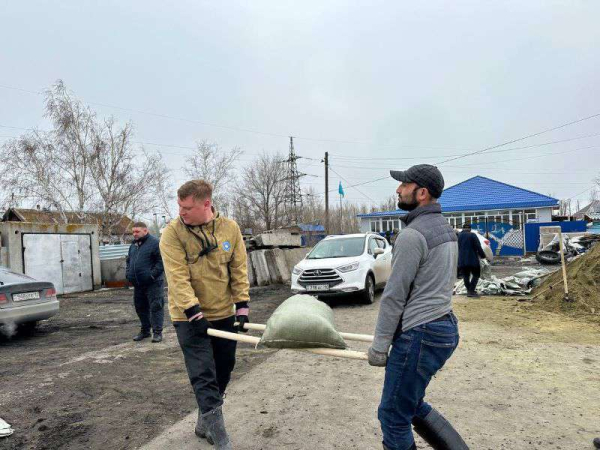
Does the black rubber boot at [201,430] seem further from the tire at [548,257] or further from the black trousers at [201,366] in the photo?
the tire at [548,257]

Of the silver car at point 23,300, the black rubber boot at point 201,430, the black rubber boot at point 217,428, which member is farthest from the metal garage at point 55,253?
the black rubber boot at point 217,428

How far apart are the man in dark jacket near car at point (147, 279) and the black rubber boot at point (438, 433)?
208 inches

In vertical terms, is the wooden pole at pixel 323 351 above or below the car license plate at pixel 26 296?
above

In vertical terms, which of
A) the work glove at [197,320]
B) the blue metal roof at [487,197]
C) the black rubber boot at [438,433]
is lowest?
the black rubber boot at [438,433]

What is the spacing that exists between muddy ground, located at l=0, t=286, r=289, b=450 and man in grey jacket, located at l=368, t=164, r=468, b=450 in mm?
2223

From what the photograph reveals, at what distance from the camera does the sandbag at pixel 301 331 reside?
111 inches

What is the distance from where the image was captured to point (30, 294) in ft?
25.7

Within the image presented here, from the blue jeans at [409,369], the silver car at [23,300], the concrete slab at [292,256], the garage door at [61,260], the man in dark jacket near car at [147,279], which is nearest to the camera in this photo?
the blue jeans at [409,369]

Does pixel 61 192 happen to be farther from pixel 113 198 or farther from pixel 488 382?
pixel 488 382

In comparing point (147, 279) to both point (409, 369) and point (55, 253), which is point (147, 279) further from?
point (55, 253)

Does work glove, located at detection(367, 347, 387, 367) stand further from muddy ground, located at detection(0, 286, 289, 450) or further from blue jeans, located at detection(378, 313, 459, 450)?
muddy ground, located at detection(0, 286, 289, 450)

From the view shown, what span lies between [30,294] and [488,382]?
768 centimetres

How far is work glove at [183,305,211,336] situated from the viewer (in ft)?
9.84

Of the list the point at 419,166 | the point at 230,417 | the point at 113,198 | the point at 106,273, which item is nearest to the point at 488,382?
the point at 230,417
